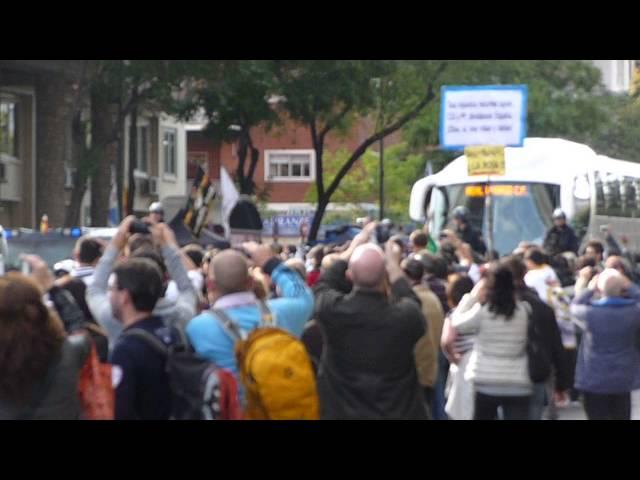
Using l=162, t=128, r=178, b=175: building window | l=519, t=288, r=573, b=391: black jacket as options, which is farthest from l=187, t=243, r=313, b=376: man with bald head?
l=162, t=128, r=178, b=175: building window

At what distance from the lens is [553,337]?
32.7 ft

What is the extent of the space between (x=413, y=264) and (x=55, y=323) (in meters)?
5.38

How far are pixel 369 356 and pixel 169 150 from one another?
49378 mm

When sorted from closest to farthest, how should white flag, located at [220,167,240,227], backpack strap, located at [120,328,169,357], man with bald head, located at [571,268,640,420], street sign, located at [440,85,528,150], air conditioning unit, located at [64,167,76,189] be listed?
backpack strap, located at [120,328,169,357], man with bald head, located at [571,268,640,420], street sign, located at [440,85,528,150], white flag, located at [220,167,240,227], air conditioning unit, located at [64,167,76,189]

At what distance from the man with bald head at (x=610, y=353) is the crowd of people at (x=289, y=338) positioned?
0.01m

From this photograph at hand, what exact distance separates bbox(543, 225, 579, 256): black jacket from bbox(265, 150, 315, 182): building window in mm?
62362

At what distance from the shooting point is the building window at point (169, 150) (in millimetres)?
56562

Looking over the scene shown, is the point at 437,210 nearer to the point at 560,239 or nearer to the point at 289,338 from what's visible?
the point at 560,239

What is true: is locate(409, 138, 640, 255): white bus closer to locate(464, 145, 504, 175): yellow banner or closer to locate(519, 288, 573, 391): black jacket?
locate(464, 145, 504, 175): yellow banner

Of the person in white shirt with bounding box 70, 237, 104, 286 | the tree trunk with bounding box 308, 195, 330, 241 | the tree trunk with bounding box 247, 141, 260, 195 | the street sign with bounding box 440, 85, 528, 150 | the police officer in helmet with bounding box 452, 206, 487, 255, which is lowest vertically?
the tree trunk with bounding box 308, 195, 330, 241

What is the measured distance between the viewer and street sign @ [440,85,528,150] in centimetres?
1752

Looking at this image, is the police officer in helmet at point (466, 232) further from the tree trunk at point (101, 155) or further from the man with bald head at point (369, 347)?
the tree trunk at point (101, 155)

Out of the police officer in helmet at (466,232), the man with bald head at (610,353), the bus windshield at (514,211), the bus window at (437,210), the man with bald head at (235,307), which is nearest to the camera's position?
the man with bald head at (235,307)

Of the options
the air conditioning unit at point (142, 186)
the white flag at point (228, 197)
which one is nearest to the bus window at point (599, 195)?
the white flag at point (228, 197)
